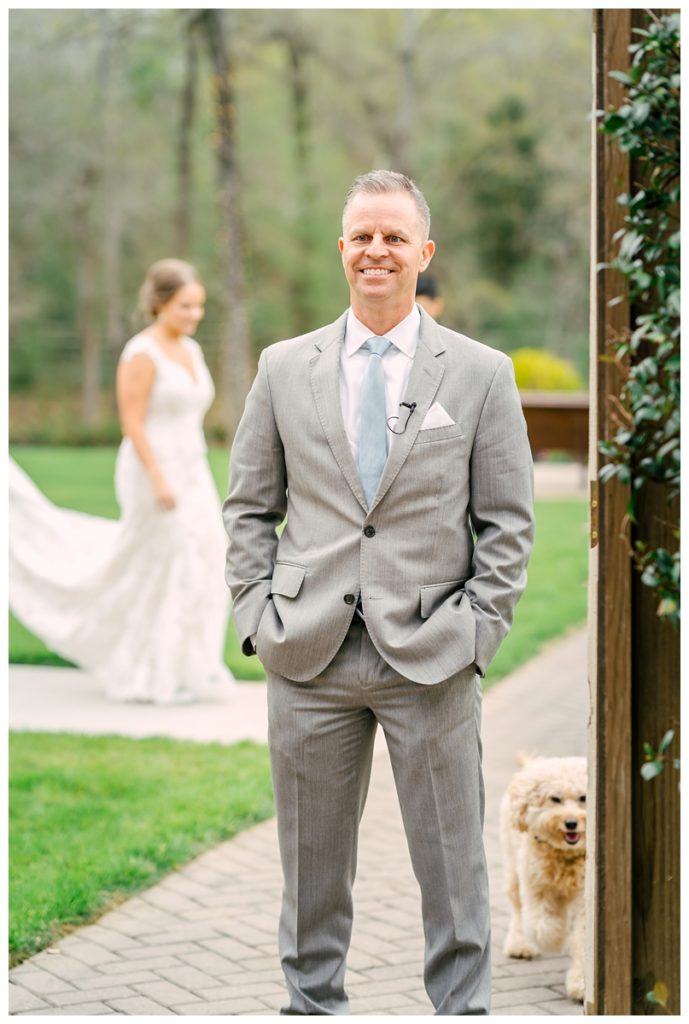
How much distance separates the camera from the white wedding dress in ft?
25.6

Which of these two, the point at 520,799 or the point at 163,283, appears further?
the point at 163,283

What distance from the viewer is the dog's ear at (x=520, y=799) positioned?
4.20 metres

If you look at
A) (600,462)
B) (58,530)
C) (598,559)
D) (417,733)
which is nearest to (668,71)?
(600,462)

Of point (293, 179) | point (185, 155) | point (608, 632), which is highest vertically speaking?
point (185, 155)

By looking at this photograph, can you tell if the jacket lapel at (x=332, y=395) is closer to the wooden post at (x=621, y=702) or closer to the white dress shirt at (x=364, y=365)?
the white dress shirt at (x=364, y=365)

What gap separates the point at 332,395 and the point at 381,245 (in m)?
0.37

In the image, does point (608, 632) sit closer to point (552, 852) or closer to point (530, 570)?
point (552, 852)

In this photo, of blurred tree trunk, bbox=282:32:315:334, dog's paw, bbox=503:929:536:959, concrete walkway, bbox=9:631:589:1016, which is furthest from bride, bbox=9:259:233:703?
blurred tree trunk, bbox=282:32:315:334

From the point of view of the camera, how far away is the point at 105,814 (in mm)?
5738

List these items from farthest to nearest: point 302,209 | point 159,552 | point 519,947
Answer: point 302,209, point 159,552, point 519,947

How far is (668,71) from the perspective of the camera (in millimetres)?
3035

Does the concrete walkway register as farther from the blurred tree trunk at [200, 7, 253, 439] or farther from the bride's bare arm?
the blurred tree trunk at [200, 7, 253, 439]

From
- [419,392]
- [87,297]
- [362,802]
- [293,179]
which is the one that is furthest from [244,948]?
[293,179]

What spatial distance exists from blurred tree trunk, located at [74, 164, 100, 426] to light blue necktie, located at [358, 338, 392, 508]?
2598 cm
